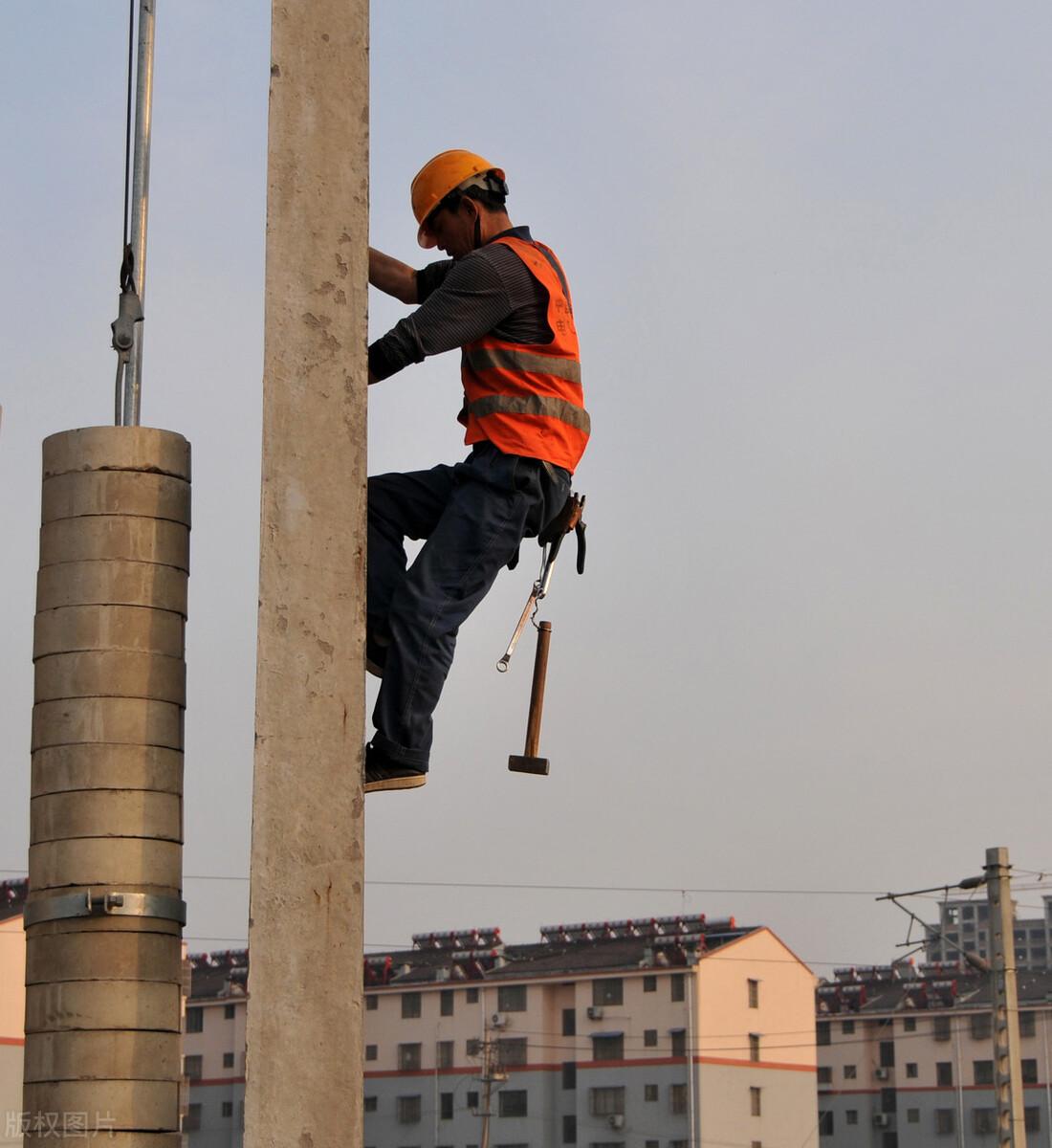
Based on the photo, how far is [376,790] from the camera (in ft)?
16.0

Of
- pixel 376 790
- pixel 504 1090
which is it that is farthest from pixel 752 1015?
pixel 376 790

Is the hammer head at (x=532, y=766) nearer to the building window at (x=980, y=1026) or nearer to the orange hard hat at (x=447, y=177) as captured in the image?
the orange hard hat at (x=447, y=177)

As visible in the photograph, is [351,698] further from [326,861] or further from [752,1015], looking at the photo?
[752,1015]

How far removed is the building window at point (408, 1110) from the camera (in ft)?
219

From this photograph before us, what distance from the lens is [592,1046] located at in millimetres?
63406

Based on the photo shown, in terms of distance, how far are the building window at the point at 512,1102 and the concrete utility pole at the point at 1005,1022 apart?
149ft

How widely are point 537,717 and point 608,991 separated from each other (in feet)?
195

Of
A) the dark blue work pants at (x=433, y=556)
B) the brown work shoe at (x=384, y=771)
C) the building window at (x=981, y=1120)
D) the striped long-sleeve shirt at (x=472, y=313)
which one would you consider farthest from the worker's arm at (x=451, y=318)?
the building window at (x=981, y=1120)

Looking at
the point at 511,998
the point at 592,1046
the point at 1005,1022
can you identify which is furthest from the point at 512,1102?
the point at 1005,1022

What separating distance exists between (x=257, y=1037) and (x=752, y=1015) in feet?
203

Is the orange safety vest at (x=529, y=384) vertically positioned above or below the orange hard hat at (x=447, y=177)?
below

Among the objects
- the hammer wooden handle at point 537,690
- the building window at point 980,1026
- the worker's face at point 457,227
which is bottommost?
the building window at point 980,1026

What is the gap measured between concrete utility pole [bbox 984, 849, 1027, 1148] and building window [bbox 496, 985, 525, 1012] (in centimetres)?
4401

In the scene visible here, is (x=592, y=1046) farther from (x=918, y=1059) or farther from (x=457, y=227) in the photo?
(x=457, y=227)
